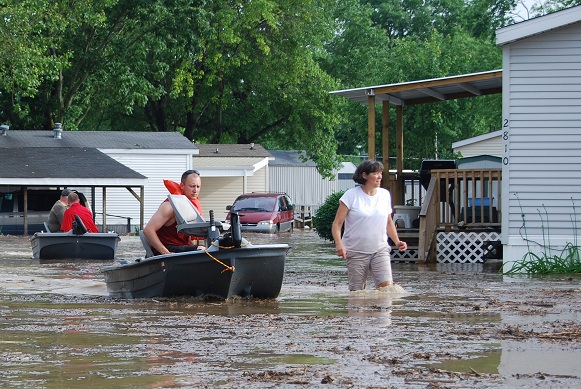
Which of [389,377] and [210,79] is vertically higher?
[210,79]

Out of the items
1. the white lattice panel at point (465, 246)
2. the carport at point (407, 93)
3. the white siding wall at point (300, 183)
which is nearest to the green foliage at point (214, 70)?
the white siding wall at point (300, 183)

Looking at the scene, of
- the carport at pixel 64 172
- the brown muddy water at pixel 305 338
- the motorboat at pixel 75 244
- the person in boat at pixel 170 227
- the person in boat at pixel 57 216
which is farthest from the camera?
the carport at pixel 64 172

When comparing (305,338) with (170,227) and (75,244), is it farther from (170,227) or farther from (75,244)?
(75,244)

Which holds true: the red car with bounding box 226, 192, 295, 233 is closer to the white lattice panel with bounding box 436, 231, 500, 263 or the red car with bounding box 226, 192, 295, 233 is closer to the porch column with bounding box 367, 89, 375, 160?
the porch column with bounding box 367, 89, 375, 160

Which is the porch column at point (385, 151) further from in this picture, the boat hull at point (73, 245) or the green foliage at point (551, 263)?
the boat hull at point (73, 245)

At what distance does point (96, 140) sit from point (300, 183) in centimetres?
1705

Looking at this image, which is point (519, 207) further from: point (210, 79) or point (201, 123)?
point (201, 123)

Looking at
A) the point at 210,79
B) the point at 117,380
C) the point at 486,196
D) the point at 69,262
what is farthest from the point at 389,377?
the point at 210,79

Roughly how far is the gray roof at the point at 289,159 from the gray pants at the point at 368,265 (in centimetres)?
4722

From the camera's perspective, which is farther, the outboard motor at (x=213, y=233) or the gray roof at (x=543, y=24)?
the gray roof at (x=543, y=24)

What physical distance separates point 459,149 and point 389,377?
1494 inches

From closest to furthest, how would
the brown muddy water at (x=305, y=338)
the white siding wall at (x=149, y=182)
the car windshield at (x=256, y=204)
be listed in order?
the brown muddy water at (x=305, y=338), the car windshield at (x=256, y=204), the white siding wall at (x=149, y=182)

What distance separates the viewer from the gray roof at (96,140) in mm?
46500

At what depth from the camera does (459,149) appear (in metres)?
45.0
